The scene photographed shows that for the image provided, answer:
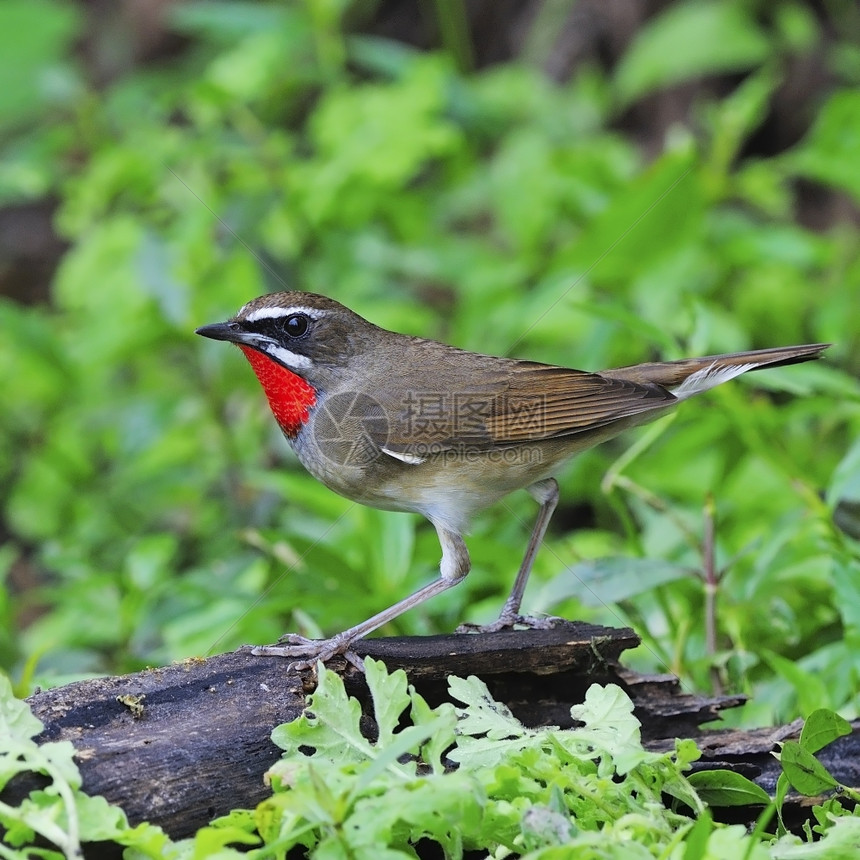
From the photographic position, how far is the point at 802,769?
291cm

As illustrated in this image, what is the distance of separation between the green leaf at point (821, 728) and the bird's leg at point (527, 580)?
4.12 feet

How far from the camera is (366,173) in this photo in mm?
7195

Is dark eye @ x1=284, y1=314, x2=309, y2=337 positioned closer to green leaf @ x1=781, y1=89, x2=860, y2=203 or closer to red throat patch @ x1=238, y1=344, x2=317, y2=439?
red throat patch @ x1=238, y1=344, x2=317, y2=439

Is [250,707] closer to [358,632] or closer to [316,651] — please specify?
[316,651]

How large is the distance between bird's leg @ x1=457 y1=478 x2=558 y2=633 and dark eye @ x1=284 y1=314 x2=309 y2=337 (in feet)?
3.95

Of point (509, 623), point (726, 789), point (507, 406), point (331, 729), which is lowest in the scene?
point (509, 623)

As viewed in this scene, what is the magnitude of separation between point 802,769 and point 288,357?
8.09ft

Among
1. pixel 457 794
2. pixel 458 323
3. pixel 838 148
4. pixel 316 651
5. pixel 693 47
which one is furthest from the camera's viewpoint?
pixel 693 47

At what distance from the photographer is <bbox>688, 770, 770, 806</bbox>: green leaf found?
2941 mm

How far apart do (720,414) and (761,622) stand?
Result: 0.99m

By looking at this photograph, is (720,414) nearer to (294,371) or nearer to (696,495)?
(696,495)

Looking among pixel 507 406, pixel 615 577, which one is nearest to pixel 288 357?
pixel 507 406

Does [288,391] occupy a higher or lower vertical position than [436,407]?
higher

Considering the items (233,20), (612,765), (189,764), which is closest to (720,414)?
(612,765)
